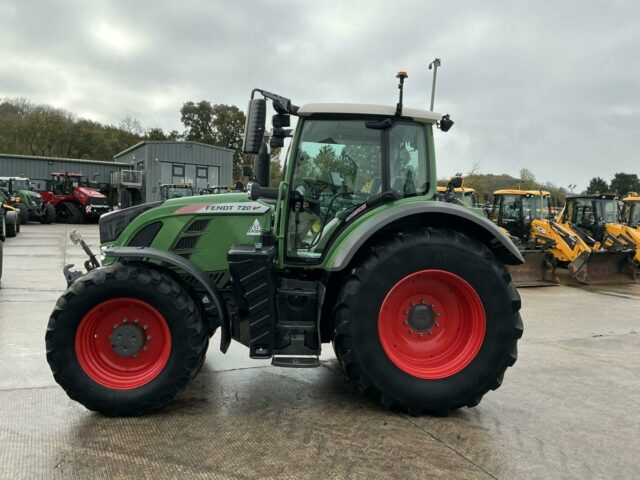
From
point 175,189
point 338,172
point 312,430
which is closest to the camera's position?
point 312,430

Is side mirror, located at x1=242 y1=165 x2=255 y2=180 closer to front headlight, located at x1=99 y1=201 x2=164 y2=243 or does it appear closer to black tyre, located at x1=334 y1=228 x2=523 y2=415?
Answer: front headlight, located at x1=99 y1=201 x2=164 y2=243

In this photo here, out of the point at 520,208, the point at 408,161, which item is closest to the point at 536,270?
the point at 520,208

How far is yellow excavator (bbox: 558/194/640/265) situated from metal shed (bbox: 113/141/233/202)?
69.5ft

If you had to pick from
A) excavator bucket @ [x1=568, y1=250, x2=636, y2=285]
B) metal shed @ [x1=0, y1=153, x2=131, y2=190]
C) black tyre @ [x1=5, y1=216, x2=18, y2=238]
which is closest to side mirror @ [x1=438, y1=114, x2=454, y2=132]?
excavator bucket @ [x1=568, y1=250, x2=636, y2=285]

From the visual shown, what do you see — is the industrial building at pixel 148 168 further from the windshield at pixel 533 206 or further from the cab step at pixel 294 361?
the cab step at pixel 294 361

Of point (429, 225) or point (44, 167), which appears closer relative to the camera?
point (429, 225)

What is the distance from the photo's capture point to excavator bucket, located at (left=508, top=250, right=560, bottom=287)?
408 inches

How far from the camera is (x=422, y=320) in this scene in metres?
3.58

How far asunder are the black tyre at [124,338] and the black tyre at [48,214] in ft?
80.1

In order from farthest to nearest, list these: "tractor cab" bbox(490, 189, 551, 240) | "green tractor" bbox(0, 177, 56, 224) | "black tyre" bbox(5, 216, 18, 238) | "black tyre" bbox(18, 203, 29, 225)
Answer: "green tractor" bbox(0, 177, 56, 224), "black tyre" bbox(18, 203, 29, 225), "black tyre" bbox(5, 216, 18, 238), "tractor cab" bbox(490, 189, 551, 240)

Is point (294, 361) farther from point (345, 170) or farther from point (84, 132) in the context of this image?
point (84, 132)

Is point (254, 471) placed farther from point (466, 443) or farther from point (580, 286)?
point (580, 286)

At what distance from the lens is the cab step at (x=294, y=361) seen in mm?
3379

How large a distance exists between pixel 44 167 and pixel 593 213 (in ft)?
102
